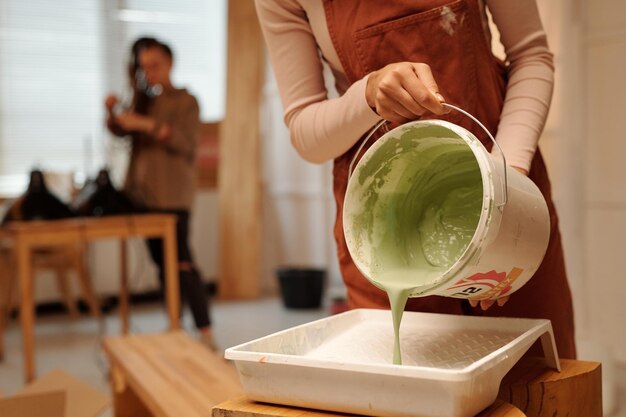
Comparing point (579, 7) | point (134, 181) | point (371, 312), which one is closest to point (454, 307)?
point (371, 312)

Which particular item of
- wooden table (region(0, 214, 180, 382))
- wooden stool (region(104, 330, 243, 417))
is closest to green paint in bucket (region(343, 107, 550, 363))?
wooden stool (region(104, 330, 243, 417))

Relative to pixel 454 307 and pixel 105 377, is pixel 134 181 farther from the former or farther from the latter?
pixel 454 307

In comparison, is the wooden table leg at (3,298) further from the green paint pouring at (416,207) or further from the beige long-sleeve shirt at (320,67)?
the green paint pouring at (416,207)

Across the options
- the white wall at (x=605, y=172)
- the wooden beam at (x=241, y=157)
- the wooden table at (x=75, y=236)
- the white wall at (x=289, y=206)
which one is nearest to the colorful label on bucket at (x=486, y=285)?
the white wall at (x=605, y=172)

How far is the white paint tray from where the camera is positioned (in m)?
0.65

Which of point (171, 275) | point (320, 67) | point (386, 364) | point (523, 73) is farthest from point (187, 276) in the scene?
point (386, 364)

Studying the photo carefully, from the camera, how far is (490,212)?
2.41ft

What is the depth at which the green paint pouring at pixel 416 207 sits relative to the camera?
2.88 ft

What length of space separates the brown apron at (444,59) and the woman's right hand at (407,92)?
0.16 m

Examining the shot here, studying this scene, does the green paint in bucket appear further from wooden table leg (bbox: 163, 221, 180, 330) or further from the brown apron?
wooden table leg (bbox: 163, 221, 180, 330)

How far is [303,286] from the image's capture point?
14.0 feet

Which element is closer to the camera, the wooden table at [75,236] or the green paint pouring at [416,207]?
the green paint pouring at [416,207]

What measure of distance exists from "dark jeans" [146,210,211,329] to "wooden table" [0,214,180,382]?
0.41 ft

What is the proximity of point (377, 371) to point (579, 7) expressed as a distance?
209cm
